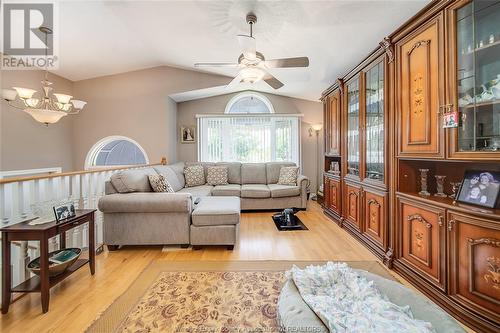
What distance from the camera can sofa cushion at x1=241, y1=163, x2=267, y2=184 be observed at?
17.8 feet

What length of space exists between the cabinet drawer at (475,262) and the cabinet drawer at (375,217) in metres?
0.83

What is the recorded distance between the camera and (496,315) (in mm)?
1533

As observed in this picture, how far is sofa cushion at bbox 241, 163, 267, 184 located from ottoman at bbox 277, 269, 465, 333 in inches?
145

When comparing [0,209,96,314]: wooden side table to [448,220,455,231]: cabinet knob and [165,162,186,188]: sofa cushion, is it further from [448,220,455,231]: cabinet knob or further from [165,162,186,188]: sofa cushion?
[448,220,455,231]: cabinet knob

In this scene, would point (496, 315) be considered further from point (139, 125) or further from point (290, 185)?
point (139, 125)

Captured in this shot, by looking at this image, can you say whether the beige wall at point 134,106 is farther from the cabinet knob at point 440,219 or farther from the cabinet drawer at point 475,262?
the cabinet drawer at point 475,262

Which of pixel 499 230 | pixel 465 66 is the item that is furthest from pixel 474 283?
pixel 465 66

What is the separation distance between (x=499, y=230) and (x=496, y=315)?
57 cm

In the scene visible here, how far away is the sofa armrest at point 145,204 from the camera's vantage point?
112 inches

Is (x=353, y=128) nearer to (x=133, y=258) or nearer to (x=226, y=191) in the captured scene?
(x=226, y=191)

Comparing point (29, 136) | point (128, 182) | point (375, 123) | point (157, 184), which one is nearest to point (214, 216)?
point (157, 184)

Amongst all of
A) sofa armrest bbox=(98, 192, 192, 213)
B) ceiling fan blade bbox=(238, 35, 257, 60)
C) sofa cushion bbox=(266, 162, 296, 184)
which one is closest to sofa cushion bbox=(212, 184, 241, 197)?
sofa cushion bbox=(266, 162, 296, 184)

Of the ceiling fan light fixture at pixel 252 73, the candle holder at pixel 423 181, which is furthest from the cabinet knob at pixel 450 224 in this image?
the ceiling fan light fixture at pixel 252 73

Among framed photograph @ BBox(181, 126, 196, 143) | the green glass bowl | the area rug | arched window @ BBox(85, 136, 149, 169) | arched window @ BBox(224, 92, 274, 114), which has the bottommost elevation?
the area rug
